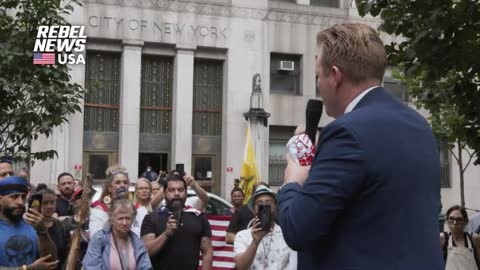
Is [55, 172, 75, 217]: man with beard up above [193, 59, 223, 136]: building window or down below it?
below

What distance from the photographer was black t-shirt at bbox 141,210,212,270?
7.61 m

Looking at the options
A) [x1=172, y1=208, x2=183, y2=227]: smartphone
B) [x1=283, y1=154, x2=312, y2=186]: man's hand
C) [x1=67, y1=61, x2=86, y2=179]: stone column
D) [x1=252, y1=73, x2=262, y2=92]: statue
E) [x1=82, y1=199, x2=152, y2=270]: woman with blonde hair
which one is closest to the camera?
[x1=283, y1=154, x2=312, y2=186]: man's hand

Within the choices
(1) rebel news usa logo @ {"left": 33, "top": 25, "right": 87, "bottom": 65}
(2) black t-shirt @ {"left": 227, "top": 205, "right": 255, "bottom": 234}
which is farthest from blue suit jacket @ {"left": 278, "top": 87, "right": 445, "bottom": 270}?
(1) rebel news usa logo @ {"left": 33, "top": 25, "right": 87, "bottom": 65}

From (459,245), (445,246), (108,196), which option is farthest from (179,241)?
(459,245)

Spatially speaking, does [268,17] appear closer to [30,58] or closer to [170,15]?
[170,15]

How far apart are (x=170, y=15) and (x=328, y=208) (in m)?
24.7

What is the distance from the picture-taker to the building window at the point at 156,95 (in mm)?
26688

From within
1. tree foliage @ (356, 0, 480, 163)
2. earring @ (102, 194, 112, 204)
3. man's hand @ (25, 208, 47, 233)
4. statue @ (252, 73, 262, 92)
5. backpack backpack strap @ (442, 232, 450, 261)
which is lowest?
backpack backpack strap @ (442, 232, 450, 261)

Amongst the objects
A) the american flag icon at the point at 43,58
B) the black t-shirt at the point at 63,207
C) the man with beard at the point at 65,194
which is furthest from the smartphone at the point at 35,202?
the american flag icon at the point at 43,58

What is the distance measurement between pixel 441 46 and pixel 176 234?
3451 millimetres

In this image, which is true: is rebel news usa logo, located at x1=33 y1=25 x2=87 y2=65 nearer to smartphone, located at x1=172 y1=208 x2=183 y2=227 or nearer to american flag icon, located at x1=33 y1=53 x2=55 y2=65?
american flag icon, located at x1=33 y1=53 x2=55 y2=65

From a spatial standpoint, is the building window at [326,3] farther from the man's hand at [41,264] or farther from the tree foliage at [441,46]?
the man's hand at [41,264]

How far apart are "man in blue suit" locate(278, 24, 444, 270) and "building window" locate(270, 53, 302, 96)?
25792 millimetres

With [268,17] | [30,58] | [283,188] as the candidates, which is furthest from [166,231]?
[268,17]
